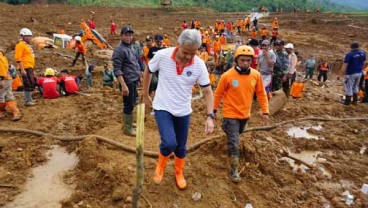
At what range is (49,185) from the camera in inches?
178

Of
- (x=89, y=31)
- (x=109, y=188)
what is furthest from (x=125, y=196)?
(x=89, y=31)

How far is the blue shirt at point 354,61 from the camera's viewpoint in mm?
8461

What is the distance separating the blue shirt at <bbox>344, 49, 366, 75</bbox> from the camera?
27.8ft

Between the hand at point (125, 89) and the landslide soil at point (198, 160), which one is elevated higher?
the hand at point (125, 89)

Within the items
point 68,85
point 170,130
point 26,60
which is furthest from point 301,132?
point 26,60

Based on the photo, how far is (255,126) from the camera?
6789 mm

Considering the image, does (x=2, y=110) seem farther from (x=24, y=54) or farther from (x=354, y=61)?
(x=354, y=61)

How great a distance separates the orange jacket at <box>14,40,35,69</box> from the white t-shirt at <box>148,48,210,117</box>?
4.35 m

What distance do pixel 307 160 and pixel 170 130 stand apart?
3.16 meters

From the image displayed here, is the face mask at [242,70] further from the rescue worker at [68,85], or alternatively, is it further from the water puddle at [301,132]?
the rescue worker at [68,85]

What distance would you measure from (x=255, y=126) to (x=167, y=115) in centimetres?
347

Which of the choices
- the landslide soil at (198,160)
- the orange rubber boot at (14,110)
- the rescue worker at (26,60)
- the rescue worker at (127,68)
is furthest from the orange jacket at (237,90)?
the rescue worker at (26,60)

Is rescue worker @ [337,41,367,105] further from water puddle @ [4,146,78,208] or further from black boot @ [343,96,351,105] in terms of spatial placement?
water puddle @ [4,146,78,208]

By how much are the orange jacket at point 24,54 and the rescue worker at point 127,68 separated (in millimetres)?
2857
